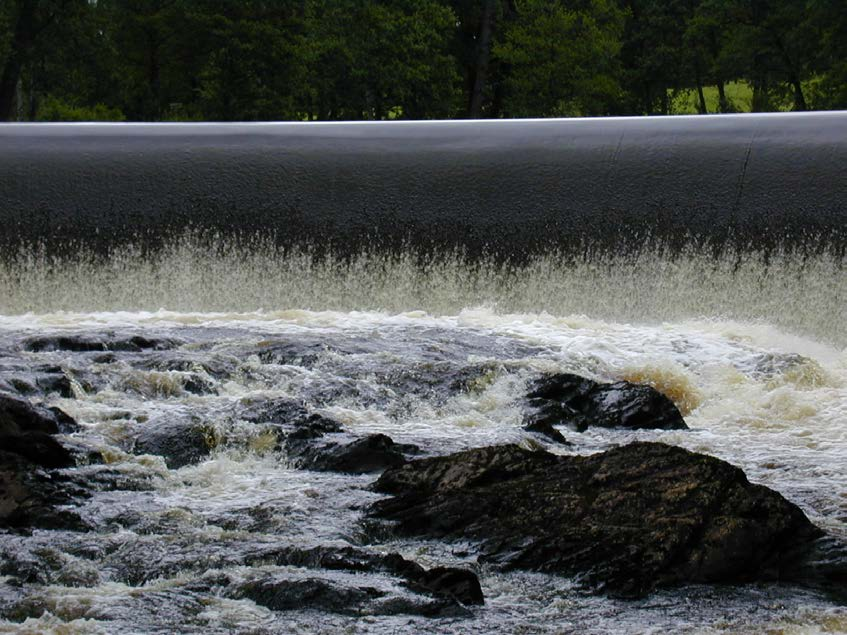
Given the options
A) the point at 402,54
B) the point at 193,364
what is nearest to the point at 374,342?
the point at 193,364

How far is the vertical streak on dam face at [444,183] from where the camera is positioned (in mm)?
11883

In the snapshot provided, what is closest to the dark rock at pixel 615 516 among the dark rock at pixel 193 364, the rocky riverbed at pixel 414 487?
the rocky riverbed at pixel 414 487

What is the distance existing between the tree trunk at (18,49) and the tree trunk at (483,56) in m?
9.85

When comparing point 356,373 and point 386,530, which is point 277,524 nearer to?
point 386,530

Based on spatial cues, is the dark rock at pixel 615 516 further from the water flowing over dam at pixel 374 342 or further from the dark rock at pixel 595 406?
the dark rock at pixel 595 406

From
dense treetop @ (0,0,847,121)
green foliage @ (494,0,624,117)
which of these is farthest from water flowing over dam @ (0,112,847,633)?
green foliage @ (494,0,624,117)

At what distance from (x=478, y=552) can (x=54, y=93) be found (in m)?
31.9

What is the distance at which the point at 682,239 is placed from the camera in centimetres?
1196

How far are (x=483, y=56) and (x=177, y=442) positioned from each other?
24312 mm

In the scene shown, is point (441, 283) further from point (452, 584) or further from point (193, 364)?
point (452, 584)

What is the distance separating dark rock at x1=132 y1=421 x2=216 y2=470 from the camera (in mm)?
7297

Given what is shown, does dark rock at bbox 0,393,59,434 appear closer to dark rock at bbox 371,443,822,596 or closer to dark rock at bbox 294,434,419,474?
dark rock at bbox 294,434,419,474

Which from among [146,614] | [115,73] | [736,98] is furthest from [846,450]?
[736,98]

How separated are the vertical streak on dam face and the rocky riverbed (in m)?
2.07
